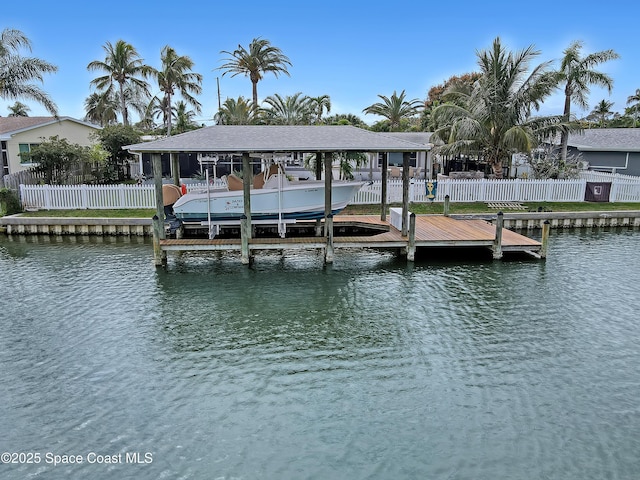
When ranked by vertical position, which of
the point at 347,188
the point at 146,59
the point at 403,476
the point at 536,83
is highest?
the point at 146,59

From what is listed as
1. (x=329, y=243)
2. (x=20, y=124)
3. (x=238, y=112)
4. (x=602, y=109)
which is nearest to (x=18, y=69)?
(x=20, y=124)

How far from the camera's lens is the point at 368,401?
25.1 ft

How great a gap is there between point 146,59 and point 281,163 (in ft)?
89.3

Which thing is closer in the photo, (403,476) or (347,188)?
(403,476)

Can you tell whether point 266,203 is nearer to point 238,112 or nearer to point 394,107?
point 238,112

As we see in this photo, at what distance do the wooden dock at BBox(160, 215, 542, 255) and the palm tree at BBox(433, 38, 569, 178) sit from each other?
7786mm

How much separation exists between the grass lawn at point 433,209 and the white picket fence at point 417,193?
47 centimetres

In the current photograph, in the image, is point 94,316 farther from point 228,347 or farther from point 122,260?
point 122,260

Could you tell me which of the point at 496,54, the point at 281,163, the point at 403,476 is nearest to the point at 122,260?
the point at 281,163

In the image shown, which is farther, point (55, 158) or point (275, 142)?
point (55, 158)

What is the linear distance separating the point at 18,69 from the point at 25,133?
267 inches

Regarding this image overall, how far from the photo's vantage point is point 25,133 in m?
28.1

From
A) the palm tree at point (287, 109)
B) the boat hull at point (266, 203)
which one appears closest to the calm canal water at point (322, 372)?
the boat hull at point (266, 203)

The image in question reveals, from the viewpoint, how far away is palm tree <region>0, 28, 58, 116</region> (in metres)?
22.2
